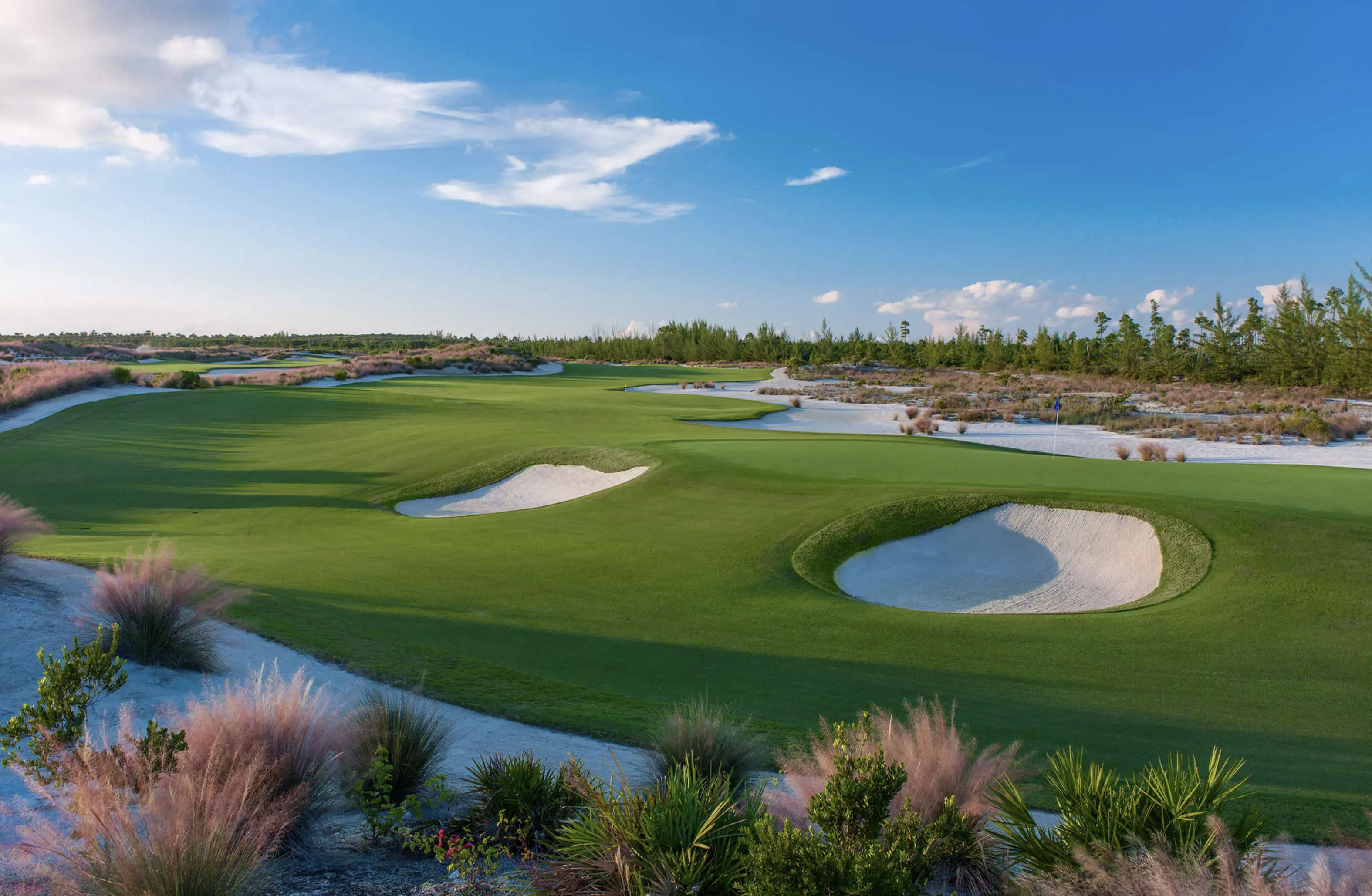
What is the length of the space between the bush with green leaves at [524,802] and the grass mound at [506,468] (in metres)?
12.7

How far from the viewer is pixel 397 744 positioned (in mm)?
4688

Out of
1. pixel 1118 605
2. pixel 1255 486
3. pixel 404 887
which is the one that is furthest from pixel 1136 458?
pixel 404 887

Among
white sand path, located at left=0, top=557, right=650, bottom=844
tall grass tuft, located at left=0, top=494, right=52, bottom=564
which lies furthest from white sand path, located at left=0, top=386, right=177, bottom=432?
white sand path, located at left=0, top=557, right=650, bottom=844

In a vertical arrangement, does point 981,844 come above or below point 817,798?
below

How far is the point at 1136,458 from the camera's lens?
78.3 feet

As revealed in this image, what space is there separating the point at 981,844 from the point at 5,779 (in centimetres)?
524

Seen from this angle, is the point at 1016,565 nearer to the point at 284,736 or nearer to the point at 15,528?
the point at 284,736

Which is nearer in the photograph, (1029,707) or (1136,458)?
(1029,707)

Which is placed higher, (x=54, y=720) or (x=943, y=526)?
(x=54, y=720)

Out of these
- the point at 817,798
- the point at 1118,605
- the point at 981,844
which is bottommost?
the point at 1118,605

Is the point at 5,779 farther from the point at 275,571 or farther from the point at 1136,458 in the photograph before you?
the point at 1136,458

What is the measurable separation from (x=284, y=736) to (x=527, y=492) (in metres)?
13.2

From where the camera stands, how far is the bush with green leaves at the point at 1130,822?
11.1 ft

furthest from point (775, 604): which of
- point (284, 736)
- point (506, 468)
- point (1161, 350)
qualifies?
point (1161, 350)
